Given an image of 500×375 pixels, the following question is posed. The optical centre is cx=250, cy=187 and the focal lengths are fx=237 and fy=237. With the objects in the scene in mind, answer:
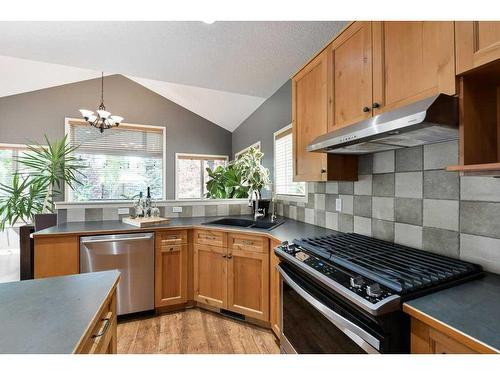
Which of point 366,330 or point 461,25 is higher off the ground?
point 461,25

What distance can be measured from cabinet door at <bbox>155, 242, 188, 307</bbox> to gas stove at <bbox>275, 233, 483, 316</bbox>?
121 cm

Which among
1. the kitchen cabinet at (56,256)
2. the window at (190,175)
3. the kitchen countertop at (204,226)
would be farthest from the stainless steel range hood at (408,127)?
the window at (190,175)

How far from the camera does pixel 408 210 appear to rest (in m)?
1.38

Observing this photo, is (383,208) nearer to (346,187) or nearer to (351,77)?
(346,187)

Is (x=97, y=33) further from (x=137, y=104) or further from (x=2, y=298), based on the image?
(x=137, y=104)

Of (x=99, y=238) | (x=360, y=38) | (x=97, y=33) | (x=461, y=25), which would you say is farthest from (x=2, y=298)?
(x=97, y=33)

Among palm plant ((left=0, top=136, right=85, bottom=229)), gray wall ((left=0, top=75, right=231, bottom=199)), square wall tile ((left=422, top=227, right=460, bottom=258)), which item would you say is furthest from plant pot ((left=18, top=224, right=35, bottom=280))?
square wall tile ((left=422, top=227, right=460, bottom=258))

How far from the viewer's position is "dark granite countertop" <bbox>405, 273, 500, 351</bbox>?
24.3 inches

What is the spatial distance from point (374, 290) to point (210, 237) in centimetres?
160

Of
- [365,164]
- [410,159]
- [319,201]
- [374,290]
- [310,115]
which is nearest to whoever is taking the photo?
[374,290]

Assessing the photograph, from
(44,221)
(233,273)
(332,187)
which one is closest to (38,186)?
(44,221)

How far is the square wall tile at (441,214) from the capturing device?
45.0 inches
